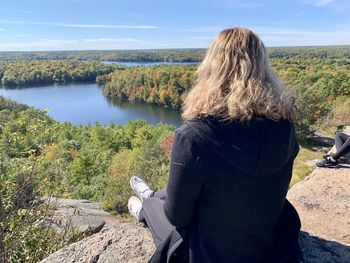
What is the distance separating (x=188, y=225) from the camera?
5.74 ft

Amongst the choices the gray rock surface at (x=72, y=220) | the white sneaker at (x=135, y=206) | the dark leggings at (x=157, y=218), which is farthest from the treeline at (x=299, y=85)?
the dark leggings at (x=157, y=218)

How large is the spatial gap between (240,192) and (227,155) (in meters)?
0.22

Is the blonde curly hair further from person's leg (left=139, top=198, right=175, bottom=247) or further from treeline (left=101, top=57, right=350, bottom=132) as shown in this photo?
treeline (left=101, top=57, right=350, bottom=132)

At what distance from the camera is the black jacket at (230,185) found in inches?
58.7

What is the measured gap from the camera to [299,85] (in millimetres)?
26672

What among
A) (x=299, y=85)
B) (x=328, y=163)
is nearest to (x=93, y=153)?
(x=299, y=85)

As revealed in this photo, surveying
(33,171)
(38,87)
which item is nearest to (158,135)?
(33,171)

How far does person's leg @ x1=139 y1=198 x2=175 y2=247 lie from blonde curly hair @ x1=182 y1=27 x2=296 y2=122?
2.26 ft

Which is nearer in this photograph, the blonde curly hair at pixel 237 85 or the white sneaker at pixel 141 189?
the blonde curly hair at pixel 237 85

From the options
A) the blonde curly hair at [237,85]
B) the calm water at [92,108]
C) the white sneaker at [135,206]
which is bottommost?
the calm water at [92,108]

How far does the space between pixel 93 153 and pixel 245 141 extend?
25.8 metres

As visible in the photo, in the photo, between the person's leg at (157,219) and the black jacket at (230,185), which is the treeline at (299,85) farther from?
the black jacket at (230,185)

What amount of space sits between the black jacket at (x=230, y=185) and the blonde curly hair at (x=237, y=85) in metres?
0.06

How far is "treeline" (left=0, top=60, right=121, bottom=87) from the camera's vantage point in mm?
91125
